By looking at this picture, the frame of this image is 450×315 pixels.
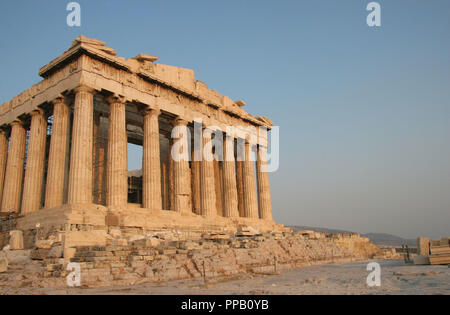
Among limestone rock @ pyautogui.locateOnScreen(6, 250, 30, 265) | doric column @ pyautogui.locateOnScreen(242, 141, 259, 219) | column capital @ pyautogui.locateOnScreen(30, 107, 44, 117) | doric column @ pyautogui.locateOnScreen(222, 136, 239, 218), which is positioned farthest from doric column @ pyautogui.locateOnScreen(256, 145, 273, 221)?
limestone rock @ pyautogui.locateOnScreen(6, 250, 30, 265)

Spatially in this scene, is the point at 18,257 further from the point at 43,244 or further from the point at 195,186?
the point at 195,186

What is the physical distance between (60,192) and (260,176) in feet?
59.4

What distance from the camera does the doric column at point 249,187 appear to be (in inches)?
1230

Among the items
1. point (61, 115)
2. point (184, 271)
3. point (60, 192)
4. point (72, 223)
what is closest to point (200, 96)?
point (61, 115)

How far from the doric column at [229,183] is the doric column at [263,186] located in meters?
3.80

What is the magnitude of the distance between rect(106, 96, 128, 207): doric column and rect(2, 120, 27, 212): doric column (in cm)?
740

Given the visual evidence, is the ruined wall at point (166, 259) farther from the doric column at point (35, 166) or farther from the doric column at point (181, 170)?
A: the doric column at point (35, 166)

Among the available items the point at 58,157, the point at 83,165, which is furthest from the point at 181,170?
the point at 58,157

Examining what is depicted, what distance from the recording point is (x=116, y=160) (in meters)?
20.8

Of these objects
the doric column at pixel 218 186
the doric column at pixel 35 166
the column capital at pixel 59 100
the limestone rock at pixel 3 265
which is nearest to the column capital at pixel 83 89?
the column capital at pixel 59 100

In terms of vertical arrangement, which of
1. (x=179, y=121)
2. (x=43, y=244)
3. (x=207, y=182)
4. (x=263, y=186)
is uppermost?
(x=179, y=121)

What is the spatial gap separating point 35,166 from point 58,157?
2822mm
